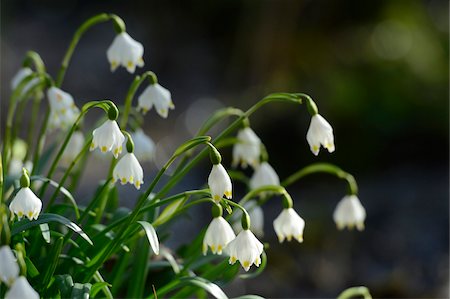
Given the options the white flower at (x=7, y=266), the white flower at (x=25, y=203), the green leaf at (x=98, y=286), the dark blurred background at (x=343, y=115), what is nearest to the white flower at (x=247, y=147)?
the green leaf at (x=98, y=286)

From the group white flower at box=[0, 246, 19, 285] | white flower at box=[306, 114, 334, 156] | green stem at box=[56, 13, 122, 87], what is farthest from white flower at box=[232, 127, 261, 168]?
white flower at box=[0, 246, 19, 285]

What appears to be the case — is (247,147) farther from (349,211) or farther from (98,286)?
(98,286)

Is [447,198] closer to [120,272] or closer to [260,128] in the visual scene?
[260,128]

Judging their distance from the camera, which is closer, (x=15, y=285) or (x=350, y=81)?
(x=15, y=285)

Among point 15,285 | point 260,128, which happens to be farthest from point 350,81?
point 15,285

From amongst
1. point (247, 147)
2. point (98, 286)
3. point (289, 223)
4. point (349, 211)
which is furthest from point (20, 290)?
point (349, 211)
